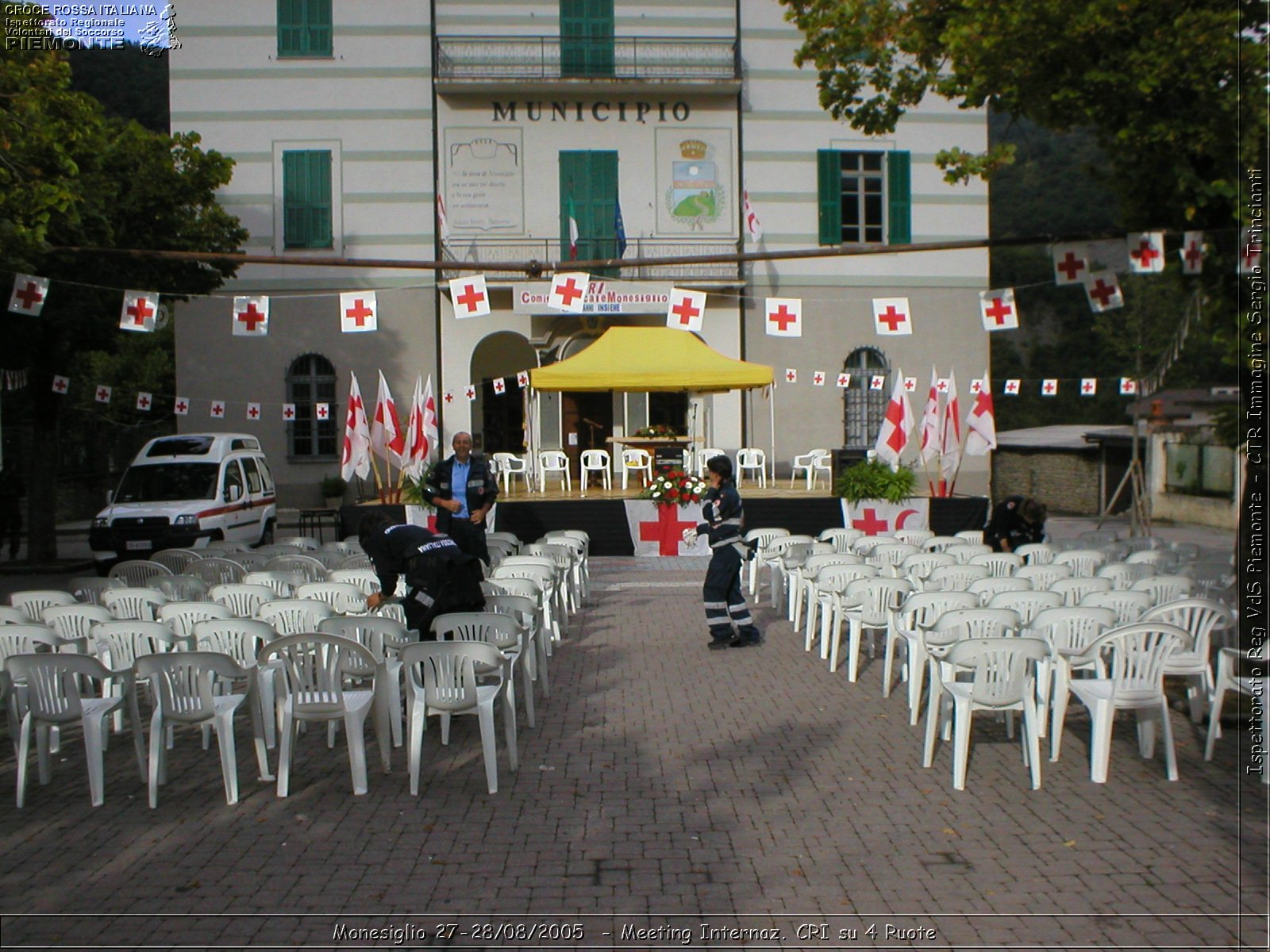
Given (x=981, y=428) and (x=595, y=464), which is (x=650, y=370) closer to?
(x=595, y=464)

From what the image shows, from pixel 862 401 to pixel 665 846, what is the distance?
21.4 metres

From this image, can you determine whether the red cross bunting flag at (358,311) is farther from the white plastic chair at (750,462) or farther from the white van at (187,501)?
the white plastic chair at (750,462)

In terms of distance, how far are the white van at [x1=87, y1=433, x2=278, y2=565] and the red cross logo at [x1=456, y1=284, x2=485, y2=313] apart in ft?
18.9

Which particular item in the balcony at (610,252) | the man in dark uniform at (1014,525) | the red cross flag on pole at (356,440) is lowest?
the man in dark uniform at (1014,525)

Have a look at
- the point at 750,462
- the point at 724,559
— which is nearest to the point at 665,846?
the point at 724,559

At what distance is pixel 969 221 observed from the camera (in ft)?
87.2

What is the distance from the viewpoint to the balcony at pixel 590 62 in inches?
991

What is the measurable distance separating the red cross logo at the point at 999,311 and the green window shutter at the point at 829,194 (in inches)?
516

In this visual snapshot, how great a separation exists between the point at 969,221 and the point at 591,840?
23296 millimetres

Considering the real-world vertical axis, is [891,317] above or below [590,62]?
below

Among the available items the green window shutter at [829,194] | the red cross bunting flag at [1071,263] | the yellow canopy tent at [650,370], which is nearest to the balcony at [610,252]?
the green window shutter at [829,194]

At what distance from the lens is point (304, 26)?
25.5 metres

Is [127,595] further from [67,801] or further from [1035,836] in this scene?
[1035,836]

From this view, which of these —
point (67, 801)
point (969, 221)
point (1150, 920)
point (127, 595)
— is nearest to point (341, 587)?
point (127, 595)
